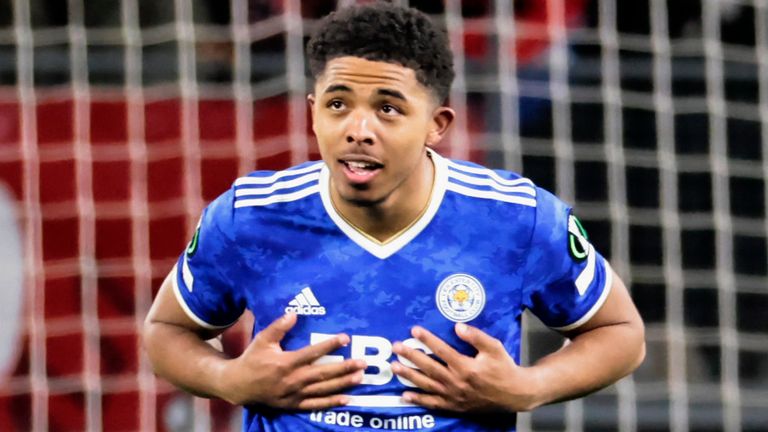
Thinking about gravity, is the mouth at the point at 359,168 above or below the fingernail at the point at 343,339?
above

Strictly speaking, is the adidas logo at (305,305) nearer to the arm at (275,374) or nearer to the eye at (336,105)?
the arm at (275,374)

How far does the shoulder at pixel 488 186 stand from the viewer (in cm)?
274

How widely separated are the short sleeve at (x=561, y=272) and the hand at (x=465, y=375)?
0.56ft

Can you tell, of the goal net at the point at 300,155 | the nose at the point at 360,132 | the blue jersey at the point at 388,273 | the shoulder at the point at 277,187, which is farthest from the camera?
the goal net at the point at 300,155

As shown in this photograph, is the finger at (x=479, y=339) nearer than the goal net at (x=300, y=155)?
Yes

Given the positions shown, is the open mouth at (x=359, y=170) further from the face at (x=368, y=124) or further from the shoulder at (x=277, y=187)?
the shoulder at (x=277, y=187)

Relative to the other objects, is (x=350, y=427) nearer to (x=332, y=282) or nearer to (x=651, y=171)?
(x=332, y=282)

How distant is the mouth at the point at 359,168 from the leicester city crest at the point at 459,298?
235 millimetres

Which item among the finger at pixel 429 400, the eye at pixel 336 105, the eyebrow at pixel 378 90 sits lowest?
the finger at pixel 429 400

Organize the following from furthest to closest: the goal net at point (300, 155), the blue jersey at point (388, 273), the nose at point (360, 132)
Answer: the goal net at point (300, 155), the blue jersey at point (388, 273), the nose at point (360, 132)

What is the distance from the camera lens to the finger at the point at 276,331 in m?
2.62

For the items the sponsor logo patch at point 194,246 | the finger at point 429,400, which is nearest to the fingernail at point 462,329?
the finger at point 429,400

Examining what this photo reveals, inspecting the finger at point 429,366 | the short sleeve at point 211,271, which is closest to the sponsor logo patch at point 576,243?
the finger at point 429,366

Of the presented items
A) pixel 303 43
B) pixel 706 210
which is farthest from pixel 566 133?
pixel 303 43
